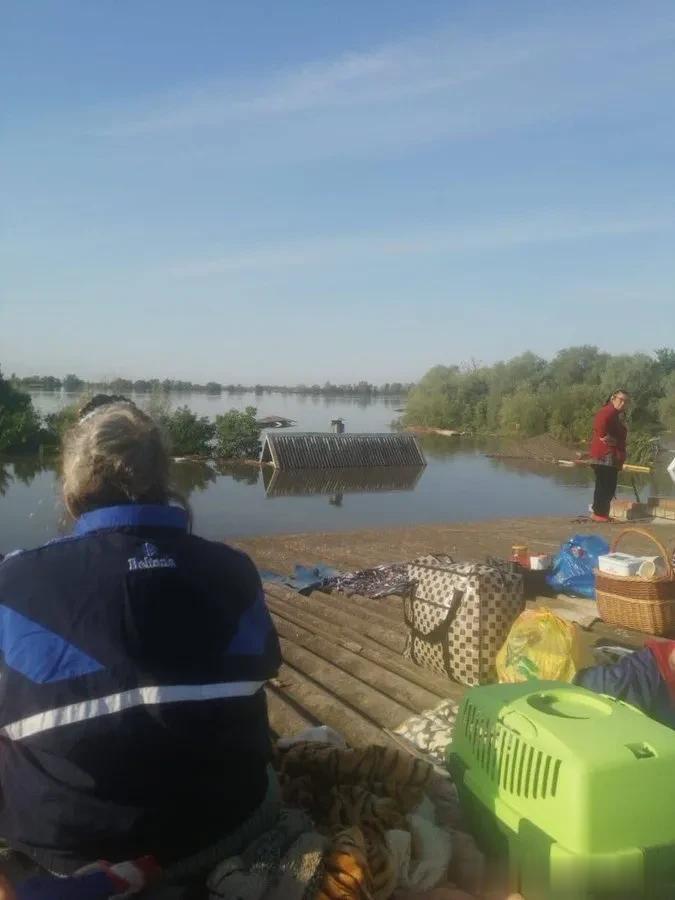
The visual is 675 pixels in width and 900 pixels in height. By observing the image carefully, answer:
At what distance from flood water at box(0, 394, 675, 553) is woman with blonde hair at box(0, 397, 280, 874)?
10.6m

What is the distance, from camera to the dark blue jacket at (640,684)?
2.86 m

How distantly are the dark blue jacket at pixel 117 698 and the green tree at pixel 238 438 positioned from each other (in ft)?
90.7

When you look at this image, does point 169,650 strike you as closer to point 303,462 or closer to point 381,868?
point 381,868

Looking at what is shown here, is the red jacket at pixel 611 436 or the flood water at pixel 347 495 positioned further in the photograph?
the flood water at pixel 347 495

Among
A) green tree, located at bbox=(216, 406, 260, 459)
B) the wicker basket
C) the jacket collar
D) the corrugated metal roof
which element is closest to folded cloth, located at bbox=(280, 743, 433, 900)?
the jacket collar

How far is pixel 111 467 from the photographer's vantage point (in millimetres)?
2121

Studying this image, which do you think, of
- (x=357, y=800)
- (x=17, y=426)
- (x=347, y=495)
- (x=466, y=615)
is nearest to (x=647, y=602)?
(x=466, y=615)

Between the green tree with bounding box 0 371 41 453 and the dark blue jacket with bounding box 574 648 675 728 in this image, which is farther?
the green tree with bounding box 0 371 41 453

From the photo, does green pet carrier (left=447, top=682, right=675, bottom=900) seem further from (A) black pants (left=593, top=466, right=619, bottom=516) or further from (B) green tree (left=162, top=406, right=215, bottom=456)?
(B) green tree (left=162, top=406, right=215, bottom=456)

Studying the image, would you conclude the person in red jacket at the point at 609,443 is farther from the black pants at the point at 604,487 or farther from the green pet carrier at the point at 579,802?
the green pet carrier at the point at 579,802

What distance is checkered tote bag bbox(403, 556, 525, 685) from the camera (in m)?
3.88

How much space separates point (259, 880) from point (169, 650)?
604mm

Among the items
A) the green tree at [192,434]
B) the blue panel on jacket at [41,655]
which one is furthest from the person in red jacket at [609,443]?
the green tree at [192,434]

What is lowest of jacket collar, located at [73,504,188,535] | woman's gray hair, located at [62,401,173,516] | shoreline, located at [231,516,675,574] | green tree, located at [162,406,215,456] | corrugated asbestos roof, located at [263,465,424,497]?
corrugated asbestos roof, located at [263,465,424,497]
